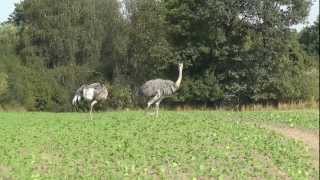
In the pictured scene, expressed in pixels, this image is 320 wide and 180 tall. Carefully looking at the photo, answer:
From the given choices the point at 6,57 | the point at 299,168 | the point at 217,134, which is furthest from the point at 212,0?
the point at 299,168

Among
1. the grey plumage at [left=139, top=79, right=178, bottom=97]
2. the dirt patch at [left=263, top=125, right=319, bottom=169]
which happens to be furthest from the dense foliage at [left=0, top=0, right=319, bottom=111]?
the dirt patch at [left=263, top=125, right=319, bottom=169]

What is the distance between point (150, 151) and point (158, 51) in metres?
29.7

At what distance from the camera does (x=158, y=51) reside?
46.9m

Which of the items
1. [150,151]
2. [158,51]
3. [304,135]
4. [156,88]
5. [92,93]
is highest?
[158,51]

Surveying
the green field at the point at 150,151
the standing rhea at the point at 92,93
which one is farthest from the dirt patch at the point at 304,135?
the standing rhea at the point at 92,93

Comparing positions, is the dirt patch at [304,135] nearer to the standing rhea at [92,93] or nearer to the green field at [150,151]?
the green field at [150,151]

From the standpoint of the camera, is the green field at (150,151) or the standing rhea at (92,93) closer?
the green field at (150,151)

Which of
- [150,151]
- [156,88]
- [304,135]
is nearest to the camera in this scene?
[150,151]

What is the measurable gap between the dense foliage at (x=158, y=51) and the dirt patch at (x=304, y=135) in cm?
2182

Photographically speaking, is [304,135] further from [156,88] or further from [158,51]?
[158,51]

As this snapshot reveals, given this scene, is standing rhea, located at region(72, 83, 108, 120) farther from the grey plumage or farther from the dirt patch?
the dirt patch

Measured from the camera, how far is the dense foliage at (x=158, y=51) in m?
45.5

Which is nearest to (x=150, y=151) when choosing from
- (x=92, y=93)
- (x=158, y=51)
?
(x=92, y=93)

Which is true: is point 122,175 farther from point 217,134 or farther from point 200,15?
point 200,15
